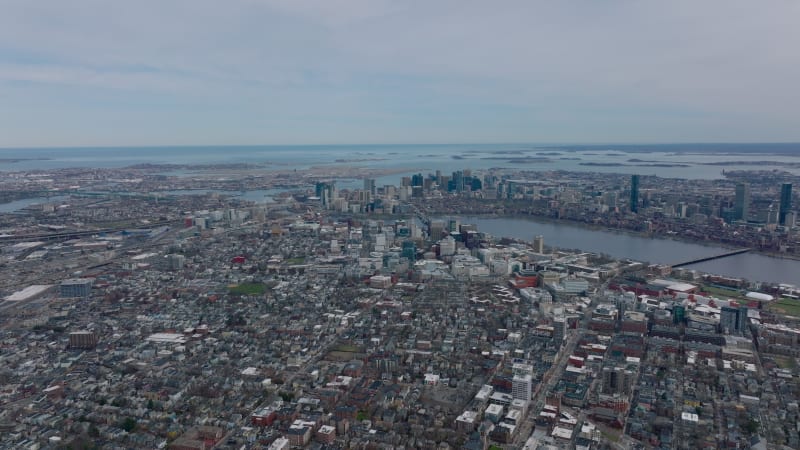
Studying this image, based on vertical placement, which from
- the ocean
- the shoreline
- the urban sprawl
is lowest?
the shoreline

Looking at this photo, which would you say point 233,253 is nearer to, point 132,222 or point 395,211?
point 132,222

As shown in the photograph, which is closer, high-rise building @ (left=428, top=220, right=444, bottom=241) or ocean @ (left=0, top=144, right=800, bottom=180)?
high-rise building @ (left=428, top=220, right=444, bottom=241)

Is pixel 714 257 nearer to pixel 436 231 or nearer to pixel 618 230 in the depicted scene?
pixel 618 230

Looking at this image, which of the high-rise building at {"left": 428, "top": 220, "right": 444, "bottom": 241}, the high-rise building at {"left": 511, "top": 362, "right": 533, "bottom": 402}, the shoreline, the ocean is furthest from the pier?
the ocean

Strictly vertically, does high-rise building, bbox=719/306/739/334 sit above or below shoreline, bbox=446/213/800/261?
above

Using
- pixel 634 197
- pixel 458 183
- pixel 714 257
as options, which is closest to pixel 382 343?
pixel 714 257

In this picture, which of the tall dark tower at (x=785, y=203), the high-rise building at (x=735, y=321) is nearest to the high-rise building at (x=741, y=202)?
the tall dark tower at (x=785, y=203)

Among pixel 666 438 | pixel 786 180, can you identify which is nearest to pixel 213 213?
pixel 666 438

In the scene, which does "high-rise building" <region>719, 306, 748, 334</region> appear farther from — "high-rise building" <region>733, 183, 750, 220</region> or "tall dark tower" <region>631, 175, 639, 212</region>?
"tall dark tower" <region>631, 175, 639, 212</region>

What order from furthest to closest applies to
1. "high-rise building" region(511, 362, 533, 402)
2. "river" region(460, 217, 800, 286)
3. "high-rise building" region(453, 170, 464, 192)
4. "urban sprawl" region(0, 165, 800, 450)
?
"high-rise building" region(453, 170, 464, 192), "river" region(460, 217, 800, 286), "high-rise building" region(511, 362, 533, 402), "urban sprawl" region(0, 165, 800, 450)

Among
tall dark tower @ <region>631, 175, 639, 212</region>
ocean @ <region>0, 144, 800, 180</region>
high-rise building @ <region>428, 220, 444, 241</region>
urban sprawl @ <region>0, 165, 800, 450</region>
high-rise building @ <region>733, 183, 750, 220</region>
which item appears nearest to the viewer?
urban sprawl @ <region>0, 165, 800, 450</region>
